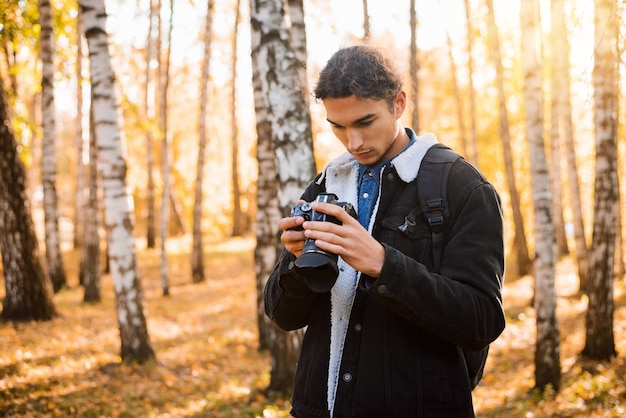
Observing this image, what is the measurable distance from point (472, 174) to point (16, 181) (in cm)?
822

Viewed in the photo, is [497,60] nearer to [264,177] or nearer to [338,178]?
[264,177]

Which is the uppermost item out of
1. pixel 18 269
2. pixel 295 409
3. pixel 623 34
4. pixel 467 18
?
pixel 467 18

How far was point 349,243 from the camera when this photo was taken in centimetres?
181

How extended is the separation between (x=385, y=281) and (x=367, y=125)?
661 mm

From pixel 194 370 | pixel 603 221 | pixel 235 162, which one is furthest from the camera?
pixel 235 162

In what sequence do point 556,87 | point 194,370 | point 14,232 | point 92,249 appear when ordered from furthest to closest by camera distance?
point 92,249 < point 556,87 < point 14,232 < point 194,370

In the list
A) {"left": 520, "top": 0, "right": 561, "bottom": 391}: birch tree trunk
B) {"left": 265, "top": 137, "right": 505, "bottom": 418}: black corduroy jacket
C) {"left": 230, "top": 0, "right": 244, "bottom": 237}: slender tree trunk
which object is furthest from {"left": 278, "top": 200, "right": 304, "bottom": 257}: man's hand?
{"left": 230, "top": 0, "right": 244, "bottom": 237}: slender tree trunk

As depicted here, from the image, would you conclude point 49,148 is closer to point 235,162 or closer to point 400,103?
point 235,162

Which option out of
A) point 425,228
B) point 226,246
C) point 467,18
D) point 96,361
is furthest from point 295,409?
point 226,246

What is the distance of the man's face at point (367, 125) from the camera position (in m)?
2.12

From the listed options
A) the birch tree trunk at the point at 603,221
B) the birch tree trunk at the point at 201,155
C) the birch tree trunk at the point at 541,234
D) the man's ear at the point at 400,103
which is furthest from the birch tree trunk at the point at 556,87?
the man's ear at the point at 400,103

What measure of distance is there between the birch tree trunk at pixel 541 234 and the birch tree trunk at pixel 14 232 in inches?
291

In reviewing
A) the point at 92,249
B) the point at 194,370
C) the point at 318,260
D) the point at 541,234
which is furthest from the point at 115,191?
the point at 318,260

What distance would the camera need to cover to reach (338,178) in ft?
7.82
